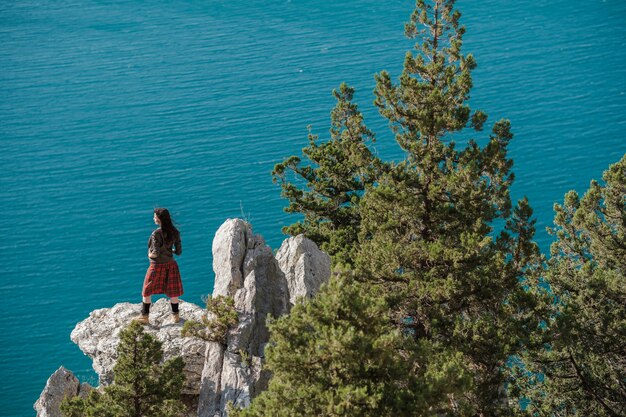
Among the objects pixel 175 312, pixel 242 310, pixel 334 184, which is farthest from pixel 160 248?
pixel 334 184

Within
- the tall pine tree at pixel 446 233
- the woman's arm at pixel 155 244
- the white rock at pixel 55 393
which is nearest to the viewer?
the tall pine tree at pixel 446 233

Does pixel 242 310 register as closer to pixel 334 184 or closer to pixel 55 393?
pixel 55 393

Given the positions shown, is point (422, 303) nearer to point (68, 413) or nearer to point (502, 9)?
point (68, 413)

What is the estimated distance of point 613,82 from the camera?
54.4 meters

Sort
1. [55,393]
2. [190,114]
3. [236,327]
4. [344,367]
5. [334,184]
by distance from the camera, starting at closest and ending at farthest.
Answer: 1. [344,367]
2. [236,327]
3. [55,393]
4. [334,184]
5. [190,114]

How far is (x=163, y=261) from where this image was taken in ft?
60.6

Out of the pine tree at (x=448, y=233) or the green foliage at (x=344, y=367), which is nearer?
the green foliage at (x=344, y=367)

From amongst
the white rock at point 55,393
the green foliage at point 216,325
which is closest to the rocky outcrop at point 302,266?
the green foliage at point 216,325

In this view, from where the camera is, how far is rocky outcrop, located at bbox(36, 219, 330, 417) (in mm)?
17297

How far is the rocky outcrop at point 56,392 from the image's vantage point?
18.2 meters

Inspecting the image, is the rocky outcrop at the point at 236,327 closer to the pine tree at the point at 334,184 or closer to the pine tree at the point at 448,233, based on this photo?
the pine tree at the point at 448,233

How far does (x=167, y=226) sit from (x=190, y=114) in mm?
36154

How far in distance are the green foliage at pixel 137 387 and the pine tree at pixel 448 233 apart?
4867mm

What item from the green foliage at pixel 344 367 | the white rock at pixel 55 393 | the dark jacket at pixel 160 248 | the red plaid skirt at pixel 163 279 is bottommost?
the green foliage at pixel 344 367
